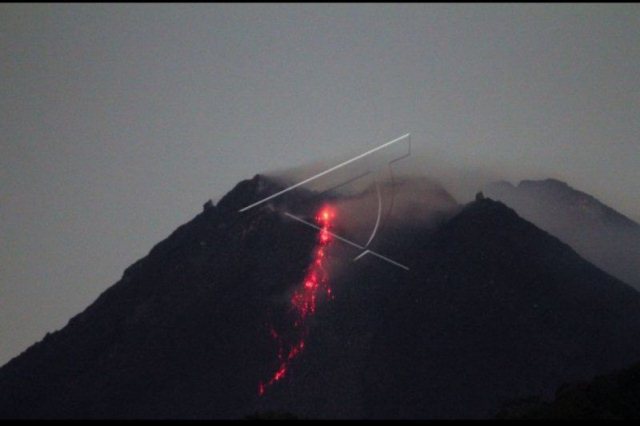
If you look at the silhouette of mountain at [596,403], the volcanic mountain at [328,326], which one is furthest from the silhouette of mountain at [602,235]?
the silhouette of mountain at [596,403]

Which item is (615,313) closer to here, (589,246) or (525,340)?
(525,340)

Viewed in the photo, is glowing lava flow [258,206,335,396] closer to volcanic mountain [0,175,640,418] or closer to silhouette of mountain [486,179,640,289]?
volcanic mountain [0,175,640,418]

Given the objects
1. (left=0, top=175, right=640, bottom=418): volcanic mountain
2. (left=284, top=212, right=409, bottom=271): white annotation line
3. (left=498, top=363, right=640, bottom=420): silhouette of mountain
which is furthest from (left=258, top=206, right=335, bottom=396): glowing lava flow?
(left=498, top=363, right=640, bottom=420): silhouette of mountain

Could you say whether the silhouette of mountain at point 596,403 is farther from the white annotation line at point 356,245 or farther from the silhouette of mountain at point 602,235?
the silhouette of mountain at point 602,235

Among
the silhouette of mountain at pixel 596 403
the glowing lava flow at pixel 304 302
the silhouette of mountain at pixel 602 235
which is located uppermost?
the glowing lava flow at pixel 304 302

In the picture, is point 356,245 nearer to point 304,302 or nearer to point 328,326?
point 304,302

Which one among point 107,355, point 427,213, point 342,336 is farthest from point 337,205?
point 107,355

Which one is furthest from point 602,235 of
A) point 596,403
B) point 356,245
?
point 596,403
